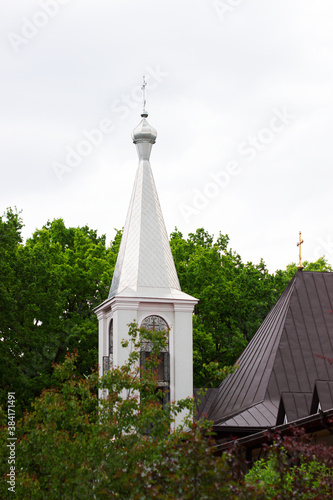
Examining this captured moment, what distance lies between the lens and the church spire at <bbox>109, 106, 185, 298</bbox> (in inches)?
1011

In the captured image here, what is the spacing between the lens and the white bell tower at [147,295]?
2481 cm

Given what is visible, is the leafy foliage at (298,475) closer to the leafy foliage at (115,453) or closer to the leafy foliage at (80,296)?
the leafy foliage at (115,453)

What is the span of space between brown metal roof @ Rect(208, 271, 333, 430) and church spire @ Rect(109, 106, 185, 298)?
123 inches

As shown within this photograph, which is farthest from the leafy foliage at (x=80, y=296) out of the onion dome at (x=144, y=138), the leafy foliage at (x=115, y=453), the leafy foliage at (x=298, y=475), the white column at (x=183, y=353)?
the leafy foliage at (x=298, y=475)

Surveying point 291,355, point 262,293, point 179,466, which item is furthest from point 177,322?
point 179,466

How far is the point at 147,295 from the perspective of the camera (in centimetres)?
2517

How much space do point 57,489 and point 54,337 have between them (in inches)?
753


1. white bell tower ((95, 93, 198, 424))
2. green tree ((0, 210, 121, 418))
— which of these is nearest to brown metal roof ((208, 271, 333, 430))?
white bell tower ((95, 93, 198, 424))

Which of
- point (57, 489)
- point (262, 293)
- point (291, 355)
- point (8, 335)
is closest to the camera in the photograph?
point (57, 489)

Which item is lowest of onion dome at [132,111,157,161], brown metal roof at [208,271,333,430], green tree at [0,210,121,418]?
brown metal roof at [208,271,333,430]

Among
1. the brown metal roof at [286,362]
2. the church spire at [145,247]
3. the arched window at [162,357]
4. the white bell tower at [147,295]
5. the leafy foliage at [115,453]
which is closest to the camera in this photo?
the leafy foliage at [115,453]

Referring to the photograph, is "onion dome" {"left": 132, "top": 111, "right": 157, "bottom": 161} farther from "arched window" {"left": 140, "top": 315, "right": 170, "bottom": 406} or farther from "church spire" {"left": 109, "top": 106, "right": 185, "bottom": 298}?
"arched window" {"left": 140, "top": 315, "right": 170, "bottom": 406}

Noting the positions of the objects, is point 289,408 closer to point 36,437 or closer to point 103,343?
point 103,343

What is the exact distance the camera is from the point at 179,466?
9.19 meters
